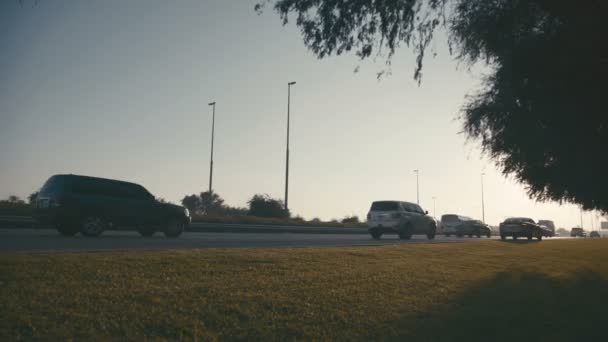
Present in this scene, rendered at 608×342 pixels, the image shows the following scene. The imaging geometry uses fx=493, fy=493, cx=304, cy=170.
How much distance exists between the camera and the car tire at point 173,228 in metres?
18.2

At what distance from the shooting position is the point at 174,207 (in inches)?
730

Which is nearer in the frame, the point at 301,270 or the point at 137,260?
the point at 137,260

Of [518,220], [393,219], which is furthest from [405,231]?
[518,220]

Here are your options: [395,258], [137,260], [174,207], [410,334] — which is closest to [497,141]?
[395,258]

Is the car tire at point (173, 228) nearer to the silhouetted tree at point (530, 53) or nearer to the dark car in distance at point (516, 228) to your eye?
the silhouetted tree at point (530, 53)

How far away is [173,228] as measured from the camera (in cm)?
1833

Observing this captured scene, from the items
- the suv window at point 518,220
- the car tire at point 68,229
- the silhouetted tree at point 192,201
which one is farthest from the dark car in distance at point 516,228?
the silhouetted tree at point 192,201

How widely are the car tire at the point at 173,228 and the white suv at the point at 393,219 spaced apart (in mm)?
9843

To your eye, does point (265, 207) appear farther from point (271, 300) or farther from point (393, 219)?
point (271, 300)

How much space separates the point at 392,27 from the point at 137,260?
6.25m

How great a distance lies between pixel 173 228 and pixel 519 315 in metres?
13.5

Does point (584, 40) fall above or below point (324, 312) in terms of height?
above

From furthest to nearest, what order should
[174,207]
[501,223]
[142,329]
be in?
1. [501,223]
2. [174,207]
3. [142,329]

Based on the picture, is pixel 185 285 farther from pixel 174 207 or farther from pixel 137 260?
pixel 174 207
